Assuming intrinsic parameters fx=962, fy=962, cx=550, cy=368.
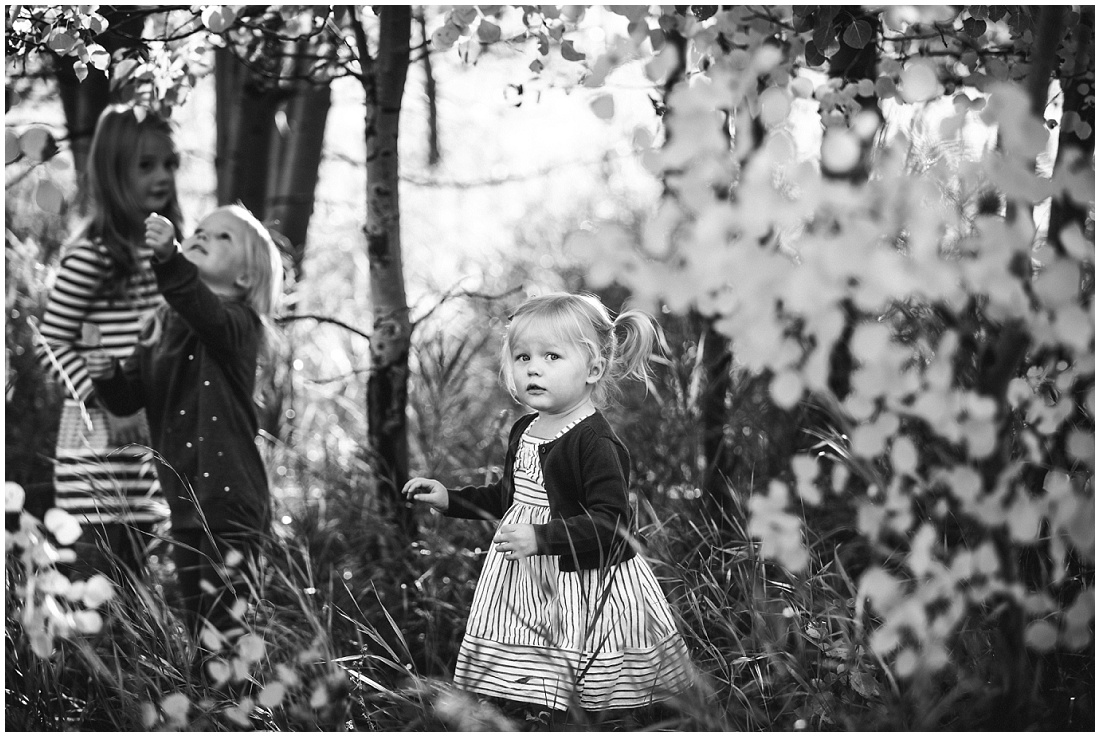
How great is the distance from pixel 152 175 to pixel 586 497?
1789 mm

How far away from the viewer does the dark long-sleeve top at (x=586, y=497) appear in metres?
1.85

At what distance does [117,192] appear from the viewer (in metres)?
2.83

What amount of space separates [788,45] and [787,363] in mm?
1223

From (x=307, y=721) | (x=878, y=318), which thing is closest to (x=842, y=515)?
(x=878, y=318)

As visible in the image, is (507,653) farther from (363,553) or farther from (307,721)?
(363,553)

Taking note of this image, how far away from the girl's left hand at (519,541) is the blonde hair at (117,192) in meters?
1.67

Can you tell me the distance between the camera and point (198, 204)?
24.8ft

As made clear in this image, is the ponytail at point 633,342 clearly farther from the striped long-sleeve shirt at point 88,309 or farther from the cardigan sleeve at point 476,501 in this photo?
the striped long-sleeve shirt at point 88,309

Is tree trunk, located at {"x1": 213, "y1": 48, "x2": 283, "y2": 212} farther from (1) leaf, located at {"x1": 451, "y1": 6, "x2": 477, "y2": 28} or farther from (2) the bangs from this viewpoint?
(2) the bangs

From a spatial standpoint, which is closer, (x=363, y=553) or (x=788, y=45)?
(x=788, y=45)

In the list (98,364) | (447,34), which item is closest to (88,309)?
(98,364)

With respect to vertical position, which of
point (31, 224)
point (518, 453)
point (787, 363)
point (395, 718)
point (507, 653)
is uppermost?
point (31, 224)

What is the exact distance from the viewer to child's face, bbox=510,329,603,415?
198cm

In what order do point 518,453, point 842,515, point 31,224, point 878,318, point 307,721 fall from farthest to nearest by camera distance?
point 31,224
point 842,515
point 878,318
point 518,453
point 307,721
